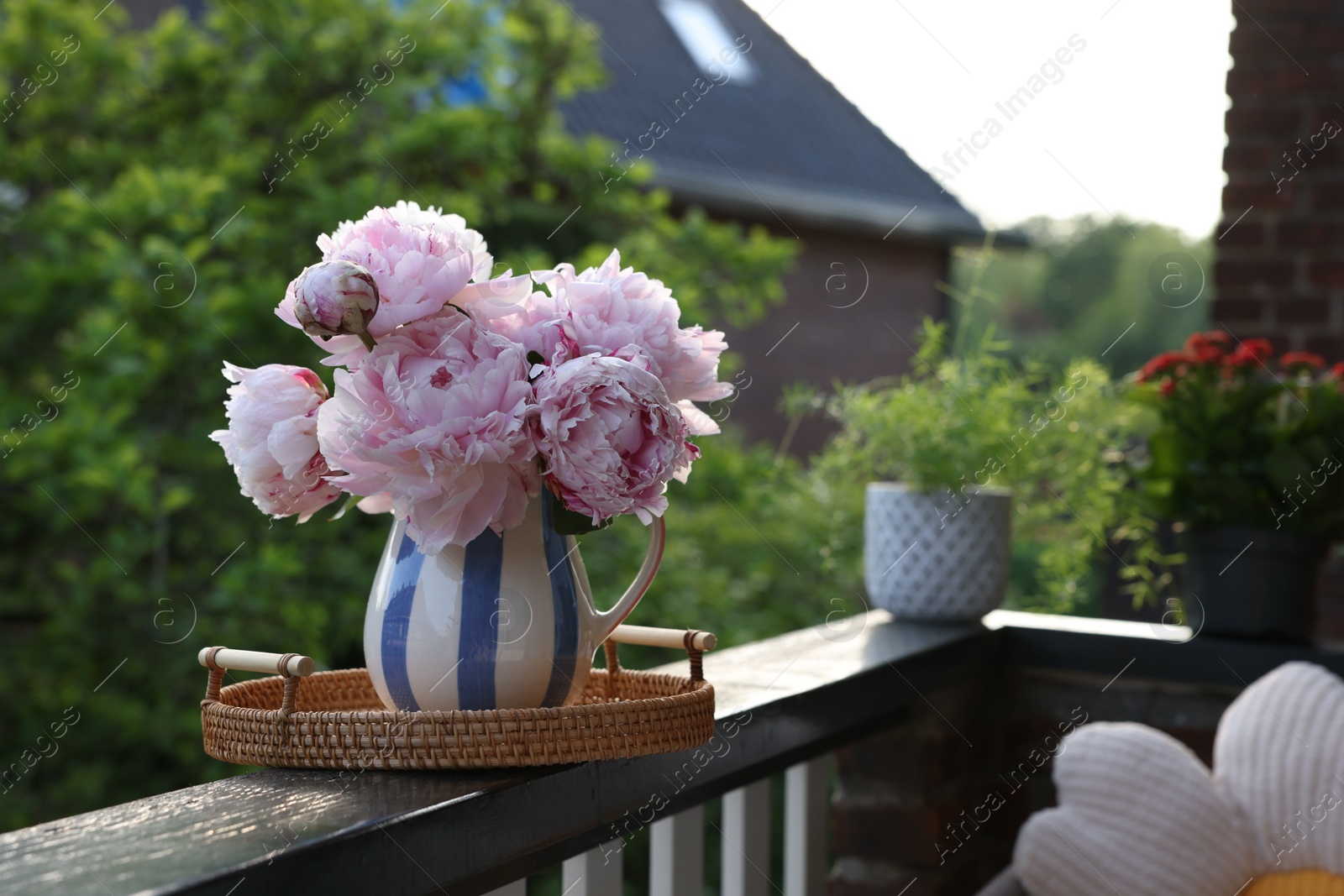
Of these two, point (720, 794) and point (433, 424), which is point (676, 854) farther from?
point (433, 424)

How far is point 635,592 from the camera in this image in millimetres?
878

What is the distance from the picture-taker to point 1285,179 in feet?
7.57

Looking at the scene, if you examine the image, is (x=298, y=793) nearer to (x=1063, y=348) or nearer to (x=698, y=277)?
(x=698, y=277)

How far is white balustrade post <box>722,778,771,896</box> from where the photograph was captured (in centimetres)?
124

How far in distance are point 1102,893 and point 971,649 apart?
45 centimetres

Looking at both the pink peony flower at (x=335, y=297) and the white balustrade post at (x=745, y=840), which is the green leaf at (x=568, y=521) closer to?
the pink peony flower at (x=335, y=297)

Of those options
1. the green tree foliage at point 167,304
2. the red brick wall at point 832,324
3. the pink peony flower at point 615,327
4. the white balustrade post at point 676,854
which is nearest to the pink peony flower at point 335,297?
the pink peony flower at point 615,327

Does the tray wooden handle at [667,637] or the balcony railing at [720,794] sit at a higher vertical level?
the tray wooden handle at [667,637]

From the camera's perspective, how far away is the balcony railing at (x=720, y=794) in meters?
0.65

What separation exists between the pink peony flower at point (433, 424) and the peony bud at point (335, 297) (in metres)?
0.03

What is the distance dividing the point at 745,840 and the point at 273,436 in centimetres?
74

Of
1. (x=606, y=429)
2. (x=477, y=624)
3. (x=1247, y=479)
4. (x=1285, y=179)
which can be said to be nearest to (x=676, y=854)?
(x=477, y=624)

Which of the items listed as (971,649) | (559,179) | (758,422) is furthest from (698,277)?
(758,422)

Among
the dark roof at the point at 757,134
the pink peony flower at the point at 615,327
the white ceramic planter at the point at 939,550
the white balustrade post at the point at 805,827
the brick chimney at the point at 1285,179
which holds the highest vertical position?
the dark roof at the point at 757,134
